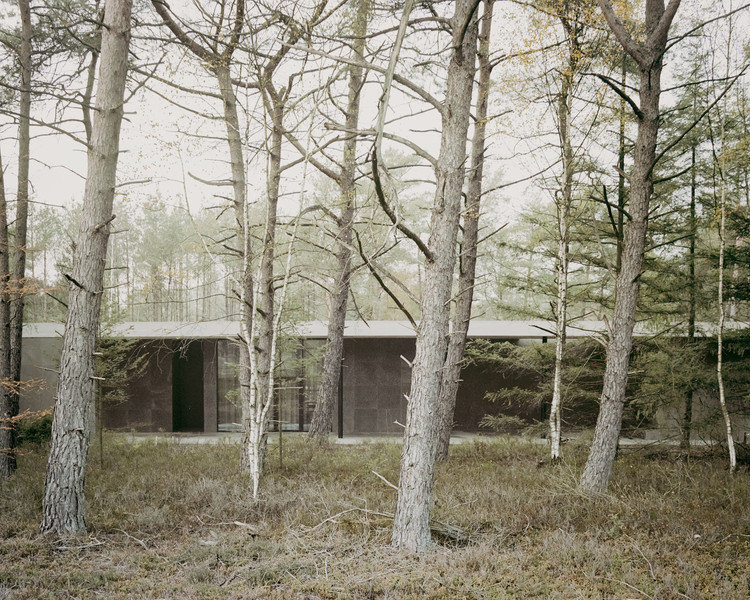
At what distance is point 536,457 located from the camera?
11.5m

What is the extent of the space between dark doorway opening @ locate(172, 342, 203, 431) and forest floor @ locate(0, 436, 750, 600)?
805 centimetres

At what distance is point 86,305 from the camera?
23.0ft

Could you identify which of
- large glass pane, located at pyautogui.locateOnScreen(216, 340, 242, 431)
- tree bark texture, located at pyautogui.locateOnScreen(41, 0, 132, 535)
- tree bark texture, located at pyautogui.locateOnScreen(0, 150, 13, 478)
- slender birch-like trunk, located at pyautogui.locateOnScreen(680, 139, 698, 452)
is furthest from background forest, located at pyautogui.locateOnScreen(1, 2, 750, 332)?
large glass pane, located at pyautogui.locateOnScreen(216, 340, 242, 431)

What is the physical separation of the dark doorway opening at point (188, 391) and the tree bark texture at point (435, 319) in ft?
45.5

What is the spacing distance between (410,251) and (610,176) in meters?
19.7

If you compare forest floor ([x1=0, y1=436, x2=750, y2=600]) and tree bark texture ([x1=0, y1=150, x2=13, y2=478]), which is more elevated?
tree bark texture ([x1=0, y1=150, x2=13, y2=478])

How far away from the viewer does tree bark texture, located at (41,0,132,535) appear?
6.82 metres

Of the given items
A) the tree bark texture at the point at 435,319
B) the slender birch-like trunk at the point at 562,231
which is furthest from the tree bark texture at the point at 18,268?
the slender birch-like trunk at the point at 562,231

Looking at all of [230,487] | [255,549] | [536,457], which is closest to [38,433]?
[230,487]

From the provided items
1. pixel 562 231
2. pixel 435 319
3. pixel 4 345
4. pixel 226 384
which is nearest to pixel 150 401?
pixel 226 384

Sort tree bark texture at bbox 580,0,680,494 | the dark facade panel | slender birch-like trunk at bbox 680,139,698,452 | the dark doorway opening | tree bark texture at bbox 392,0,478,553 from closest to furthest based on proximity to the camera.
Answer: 1. tree bark texture at bbox 392,0,478,553
2. tree bark texture at bbox 580,0,680,494
3. slender birch-like trunk at bbox 680,139,698,452
4. the dark facade panel
5. the dark doorway opening

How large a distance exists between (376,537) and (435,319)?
99.8 inches

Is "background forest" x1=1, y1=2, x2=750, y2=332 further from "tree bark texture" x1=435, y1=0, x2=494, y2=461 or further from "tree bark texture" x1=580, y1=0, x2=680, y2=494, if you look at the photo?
"tree bark texture" x1=580, y1=0, x2=680, y2=494

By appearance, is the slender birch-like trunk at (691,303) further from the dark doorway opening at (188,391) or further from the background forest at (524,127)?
the dark doorway opening at (188,391)
